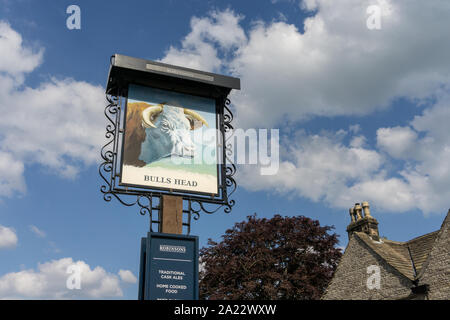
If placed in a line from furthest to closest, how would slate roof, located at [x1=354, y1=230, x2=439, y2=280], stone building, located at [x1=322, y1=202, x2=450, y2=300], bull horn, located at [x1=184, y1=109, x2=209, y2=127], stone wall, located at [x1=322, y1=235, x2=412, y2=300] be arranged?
slate roof, located at [x1=354, y1=230, x2=439, y2=280] → stone wall, located at [x1=322, y1=235, x2=412, y2=300] → stone building, located at [x1=322, y1=202, x2=450, y2=300] → bull horn, located at [x1=184, y1=109, x2=209, y2=127]

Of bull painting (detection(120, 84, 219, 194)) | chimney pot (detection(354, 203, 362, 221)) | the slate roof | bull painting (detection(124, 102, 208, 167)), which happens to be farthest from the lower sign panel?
chimney pot (detection(354, 203, 362, 221))

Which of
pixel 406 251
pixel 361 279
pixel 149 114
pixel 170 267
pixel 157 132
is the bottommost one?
pixel 170 267

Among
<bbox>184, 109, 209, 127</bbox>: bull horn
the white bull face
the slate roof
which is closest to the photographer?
the white bull face

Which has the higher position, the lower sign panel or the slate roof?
the slate roof

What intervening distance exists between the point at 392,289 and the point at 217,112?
13495 mm

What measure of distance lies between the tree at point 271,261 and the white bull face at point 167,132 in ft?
74.4

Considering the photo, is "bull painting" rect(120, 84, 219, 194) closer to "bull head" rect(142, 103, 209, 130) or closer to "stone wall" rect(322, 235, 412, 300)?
"bull head" rect(142, 103, 209, 130)

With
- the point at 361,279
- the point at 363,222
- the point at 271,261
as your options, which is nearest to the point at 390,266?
the point at 361,279

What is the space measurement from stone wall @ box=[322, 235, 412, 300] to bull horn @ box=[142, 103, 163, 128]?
14.3 m

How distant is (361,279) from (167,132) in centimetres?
1558

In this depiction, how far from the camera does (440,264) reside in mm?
17438

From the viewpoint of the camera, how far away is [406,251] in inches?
871

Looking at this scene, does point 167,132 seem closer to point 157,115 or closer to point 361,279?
point 157,115

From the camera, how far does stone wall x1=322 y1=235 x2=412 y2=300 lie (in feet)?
62.6
